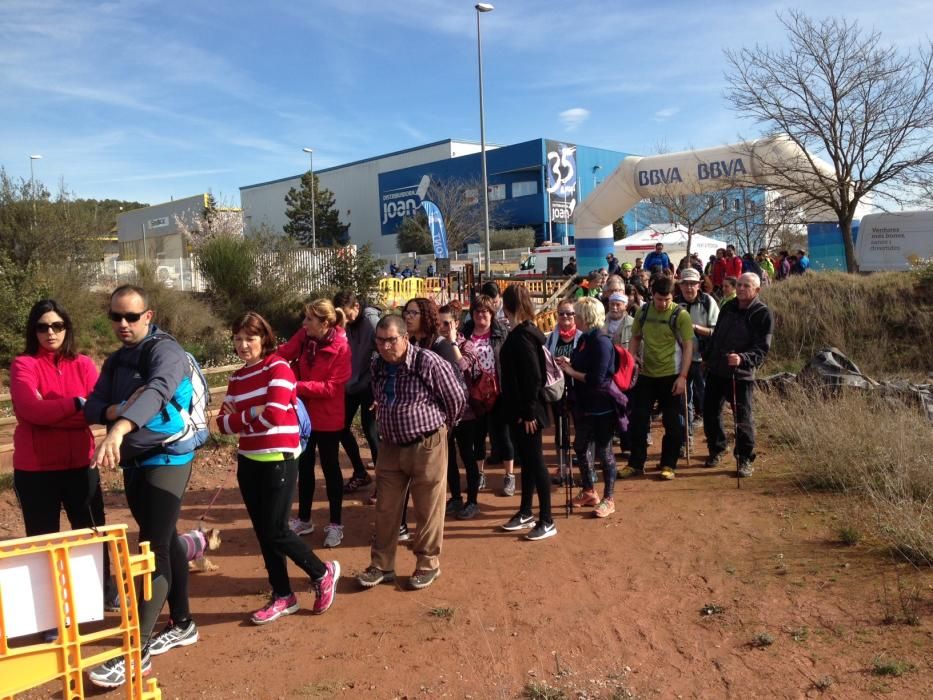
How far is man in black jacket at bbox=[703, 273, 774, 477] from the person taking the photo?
21.1 feet

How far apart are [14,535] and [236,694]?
3.38m

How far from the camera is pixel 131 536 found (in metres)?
5.59

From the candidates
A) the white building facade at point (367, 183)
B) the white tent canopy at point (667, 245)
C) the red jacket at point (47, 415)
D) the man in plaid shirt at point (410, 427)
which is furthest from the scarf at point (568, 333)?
the white building facade at point (367, 183)

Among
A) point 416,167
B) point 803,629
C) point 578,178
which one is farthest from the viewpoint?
point 416,167

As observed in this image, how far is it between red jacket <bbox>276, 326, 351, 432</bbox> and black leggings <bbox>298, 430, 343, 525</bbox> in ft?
0.31

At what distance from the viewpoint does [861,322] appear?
1103cm

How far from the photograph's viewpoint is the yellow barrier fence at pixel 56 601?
246 centimetres

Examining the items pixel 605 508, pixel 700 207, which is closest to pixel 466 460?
pixel 605 508

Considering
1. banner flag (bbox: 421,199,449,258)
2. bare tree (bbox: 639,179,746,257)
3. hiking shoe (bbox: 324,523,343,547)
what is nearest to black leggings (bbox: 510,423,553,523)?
hiking shoe (bbox: 324,523,343,547)

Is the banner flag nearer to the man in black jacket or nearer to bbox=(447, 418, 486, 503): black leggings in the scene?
the man in black jacket

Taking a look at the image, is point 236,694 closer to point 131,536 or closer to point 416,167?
point 131,536

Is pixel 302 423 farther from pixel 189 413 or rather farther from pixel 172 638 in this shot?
pixel 172 638

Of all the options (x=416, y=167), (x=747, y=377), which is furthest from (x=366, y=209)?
(x=747, y=377)

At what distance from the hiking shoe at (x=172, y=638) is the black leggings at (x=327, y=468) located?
4.70 feet
